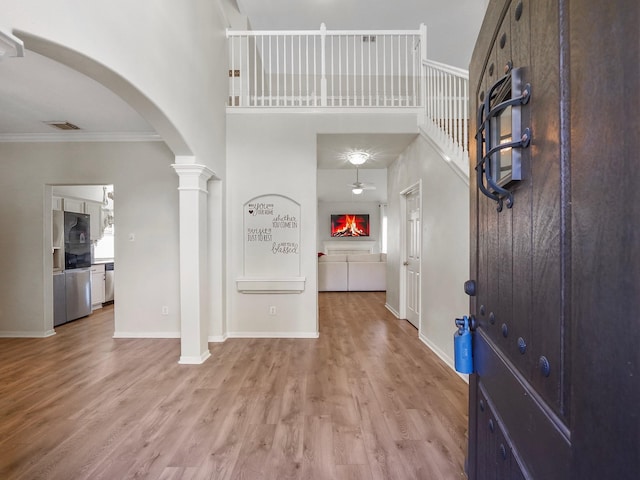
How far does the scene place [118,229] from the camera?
411cm

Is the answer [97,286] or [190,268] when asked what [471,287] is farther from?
[97,286]

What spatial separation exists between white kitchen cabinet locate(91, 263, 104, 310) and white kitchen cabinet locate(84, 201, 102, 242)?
1.80 ft

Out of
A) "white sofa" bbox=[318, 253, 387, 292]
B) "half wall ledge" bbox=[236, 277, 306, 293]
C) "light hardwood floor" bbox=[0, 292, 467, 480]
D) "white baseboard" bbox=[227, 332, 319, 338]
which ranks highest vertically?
"half wall ledge" bbox=[236, 277, 306, 293]

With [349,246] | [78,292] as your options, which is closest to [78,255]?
[78,292]

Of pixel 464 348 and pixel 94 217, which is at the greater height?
pixel 94 217

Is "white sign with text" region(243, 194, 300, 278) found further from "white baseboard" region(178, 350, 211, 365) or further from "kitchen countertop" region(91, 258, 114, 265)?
"kitchen countertop" region(91, 258, 114, 265)

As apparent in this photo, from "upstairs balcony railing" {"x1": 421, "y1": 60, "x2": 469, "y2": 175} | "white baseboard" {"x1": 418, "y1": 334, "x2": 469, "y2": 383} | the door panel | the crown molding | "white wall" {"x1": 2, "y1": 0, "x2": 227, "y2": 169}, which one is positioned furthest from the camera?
the crown molding

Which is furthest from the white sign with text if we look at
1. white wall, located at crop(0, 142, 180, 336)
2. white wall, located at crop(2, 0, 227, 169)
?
white wall, located at crop(0, 142, 180, 336)

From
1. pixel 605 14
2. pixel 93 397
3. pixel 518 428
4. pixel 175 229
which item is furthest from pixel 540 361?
pixel 175 229

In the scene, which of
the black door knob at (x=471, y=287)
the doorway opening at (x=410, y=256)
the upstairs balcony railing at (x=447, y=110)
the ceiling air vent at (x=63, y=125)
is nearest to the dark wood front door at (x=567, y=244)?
the black door knob at (x=471, y=287)

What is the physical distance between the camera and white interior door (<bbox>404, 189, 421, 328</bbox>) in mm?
4340

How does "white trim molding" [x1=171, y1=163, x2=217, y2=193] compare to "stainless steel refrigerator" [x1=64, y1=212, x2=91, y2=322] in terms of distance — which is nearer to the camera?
"white trim molding" [x1=171, y1=163, x2=217, y2=193]

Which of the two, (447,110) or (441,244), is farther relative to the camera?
(447,110)

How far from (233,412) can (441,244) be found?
2410 millimetres
